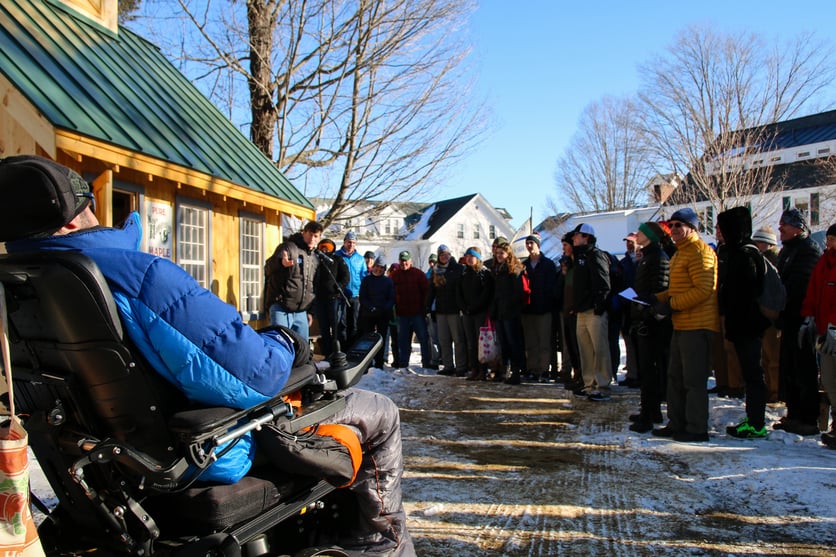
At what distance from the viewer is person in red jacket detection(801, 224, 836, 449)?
18.3 ft

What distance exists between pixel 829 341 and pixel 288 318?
21.3ft

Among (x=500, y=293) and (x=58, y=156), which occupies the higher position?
(x=58, y=156)

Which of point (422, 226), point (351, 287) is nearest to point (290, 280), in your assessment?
point (351, 287)

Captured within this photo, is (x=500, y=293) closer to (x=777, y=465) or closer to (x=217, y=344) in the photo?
(x=777, y=465)

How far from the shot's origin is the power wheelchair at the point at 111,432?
220 centimetres

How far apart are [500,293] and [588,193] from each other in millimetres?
41552

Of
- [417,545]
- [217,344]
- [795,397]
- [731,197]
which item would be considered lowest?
[417,545]

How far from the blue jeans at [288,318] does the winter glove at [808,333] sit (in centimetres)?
608

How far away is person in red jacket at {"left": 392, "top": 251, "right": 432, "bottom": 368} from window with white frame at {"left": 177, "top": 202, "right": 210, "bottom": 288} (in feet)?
11.7

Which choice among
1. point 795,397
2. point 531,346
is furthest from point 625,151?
point 795,397

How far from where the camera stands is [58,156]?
6.56 m

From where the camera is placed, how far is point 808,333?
624cm

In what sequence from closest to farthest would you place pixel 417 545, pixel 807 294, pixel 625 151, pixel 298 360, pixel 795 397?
pixel 298 360
pixel 417 545
pixel 807 294
pixel 795 397
pixel 625 151

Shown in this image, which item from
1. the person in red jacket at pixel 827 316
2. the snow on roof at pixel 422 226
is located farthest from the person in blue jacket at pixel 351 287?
the snow on roof at pixel 422 226
